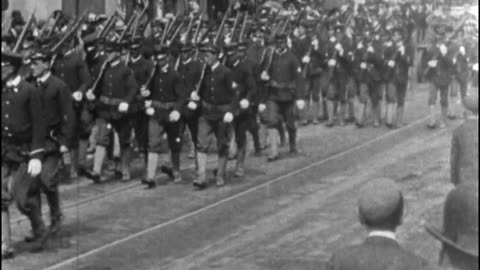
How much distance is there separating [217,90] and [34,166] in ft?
14.2

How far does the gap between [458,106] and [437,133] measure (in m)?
1.26

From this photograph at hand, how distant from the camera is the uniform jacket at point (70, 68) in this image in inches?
557

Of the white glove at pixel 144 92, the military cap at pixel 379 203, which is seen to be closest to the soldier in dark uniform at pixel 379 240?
the military cap at pixel 379 203

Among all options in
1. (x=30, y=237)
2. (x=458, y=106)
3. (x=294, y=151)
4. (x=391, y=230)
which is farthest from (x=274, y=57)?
(x=391, y=230)

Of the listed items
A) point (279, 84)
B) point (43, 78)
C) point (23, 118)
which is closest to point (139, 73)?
point (279, 84)

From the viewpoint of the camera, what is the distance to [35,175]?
35.1 ft

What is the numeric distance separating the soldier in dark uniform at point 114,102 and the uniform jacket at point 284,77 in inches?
109

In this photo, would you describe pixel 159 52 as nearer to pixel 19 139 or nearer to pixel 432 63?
pixel 19 139

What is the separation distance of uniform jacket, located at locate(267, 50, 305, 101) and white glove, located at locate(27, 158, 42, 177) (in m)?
6.84

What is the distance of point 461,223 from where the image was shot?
459cm

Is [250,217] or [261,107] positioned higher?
[261,107]

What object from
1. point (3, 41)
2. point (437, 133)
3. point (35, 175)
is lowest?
point (437, 133)

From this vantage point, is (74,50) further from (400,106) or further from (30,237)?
(400,106)

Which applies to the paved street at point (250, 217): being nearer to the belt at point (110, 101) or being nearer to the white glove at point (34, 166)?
the white glove at point (34, 166)
